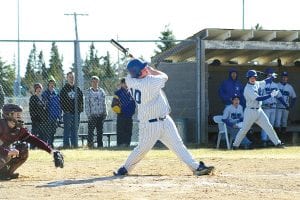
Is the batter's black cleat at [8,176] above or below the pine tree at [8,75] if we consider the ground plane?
below

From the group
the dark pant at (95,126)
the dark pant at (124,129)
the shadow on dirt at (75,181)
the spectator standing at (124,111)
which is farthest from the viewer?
the dark pant at (124,129)

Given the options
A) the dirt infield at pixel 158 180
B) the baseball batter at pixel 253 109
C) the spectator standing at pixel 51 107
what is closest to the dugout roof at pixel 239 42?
the baseball batter at pixel 253 109

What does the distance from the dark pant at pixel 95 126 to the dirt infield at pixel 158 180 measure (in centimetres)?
389

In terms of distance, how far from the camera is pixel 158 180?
920 centimetres

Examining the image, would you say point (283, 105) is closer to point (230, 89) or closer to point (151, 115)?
point (230, 89)

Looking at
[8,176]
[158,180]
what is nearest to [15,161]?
[8,176]

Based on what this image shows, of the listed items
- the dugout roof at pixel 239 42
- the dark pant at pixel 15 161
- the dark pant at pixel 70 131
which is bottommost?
the dark pant at pixel 15 161

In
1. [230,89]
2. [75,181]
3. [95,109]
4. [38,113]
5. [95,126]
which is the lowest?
[75,181]

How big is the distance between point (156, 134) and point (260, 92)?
7244mm

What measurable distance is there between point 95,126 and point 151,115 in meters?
7.85

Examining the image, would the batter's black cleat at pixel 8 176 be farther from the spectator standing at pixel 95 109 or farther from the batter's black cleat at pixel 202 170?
the spectator standing at pixel 95 109

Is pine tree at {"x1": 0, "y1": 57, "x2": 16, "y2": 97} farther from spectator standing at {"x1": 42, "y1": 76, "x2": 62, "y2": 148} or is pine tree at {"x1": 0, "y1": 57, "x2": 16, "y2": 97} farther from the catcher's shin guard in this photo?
the catcher's shin guard

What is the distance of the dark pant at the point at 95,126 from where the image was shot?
17359 millimetres

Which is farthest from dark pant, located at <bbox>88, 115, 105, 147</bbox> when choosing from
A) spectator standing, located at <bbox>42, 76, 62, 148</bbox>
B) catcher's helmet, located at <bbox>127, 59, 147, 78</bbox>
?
catcher's helmet, located at <bbox>127, 59, 147, 78</bbox>
